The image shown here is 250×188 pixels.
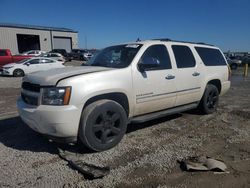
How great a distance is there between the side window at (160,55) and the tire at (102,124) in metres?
1.24

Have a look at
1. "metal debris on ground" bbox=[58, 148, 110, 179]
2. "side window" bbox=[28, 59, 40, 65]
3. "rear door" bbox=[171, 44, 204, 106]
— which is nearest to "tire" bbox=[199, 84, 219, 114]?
"rear door" bbox=[171, 44, 204, 106]

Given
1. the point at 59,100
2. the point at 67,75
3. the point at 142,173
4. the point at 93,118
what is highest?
the point at 67,75

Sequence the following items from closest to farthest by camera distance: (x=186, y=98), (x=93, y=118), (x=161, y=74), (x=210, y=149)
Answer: (x=93, y=118) < (x=210, y=149) < (x=161, y=74) < (x=186, y=98)

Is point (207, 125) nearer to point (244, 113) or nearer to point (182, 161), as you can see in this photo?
point (244, 113)

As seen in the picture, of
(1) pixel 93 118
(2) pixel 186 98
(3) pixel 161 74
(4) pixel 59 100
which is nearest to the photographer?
(4) pixel 59 100

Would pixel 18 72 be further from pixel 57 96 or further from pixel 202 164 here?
pixel 202 164

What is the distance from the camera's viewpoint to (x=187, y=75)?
17.3 feet

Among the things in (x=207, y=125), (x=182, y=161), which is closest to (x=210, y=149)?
(x=182, y=161)

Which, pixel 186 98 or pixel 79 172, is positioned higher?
pixel 186 98

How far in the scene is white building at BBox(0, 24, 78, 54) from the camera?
39.8 metres

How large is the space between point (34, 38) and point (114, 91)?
149 feet

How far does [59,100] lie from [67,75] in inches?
17.2

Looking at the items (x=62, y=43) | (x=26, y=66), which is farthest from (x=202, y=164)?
(x=62, y=43)

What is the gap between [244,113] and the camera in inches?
255
